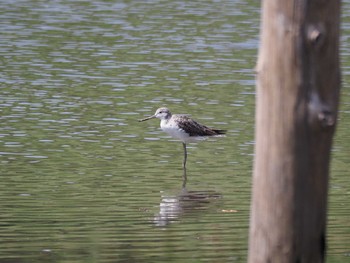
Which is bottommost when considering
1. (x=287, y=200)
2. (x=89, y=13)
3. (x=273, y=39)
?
(x=89, y=13)

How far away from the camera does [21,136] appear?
17203 mm

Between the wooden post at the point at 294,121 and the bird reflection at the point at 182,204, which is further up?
the wooden post at the point at 294,121

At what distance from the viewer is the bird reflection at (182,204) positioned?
12.1 meters

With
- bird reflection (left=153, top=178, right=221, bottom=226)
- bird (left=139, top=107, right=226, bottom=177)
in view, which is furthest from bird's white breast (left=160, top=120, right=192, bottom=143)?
bird reflection (left=153, top=178, right=221, bottom=226)

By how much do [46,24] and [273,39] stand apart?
2472 centimetres

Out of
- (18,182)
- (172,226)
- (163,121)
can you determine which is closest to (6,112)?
(163,121)

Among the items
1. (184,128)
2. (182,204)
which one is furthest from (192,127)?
(182,204)

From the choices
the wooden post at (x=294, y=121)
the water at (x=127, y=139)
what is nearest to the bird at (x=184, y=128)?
the water at (x=127, y=139)

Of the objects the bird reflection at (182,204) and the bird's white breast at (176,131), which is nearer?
the bird reflection at (182,204)

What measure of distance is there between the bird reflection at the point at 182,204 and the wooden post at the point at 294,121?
5.40 m

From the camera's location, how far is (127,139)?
17281 mm

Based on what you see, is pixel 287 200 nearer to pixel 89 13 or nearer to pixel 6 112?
pixel 6 112

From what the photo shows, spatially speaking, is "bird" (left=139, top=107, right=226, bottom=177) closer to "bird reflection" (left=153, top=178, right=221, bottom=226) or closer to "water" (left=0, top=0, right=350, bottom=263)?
"water" (left=0, top=0, right=350, bottom=263)

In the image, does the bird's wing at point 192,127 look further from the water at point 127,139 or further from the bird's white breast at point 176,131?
the water at point 127,139
